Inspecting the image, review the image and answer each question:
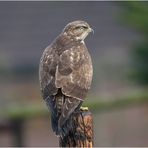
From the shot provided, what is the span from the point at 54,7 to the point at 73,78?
51.6ft

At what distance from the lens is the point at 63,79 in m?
10.5

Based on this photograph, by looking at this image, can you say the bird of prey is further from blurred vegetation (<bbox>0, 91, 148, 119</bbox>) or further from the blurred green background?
blurred vegetation (<bbox>0, 91, 148, 119</bbox>)

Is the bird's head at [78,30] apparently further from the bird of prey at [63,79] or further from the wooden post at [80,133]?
the wooden post at [80,133]

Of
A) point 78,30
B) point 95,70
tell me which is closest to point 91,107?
point 95,70

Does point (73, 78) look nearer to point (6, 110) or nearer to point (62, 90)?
point (62, 90)

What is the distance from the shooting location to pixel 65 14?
25.6m

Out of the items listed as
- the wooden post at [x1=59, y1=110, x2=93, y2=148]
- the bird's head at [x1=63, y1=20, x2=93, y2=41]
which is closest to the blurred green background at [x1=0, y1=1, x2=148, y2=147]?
the bird's head at [x1=63, y1=20, x2=93, y2=41]

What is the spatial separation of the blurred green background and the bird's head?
4.17 m

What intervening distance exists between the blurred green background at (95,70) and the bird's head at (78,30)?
4.17 m

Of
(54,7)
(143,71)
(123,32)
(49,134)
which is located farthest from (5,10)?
(143,71)

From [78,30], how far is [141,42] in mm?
4617

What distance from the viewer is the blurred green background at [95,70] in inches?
665

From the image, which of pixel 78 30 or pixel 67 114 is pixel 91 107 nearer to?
pixel 78 30

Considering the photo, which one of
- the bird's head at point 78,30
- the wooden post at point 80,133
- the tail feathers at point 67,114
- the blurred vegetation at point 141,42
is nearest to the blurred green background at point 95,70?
the blurred vegetation at point 141,42
